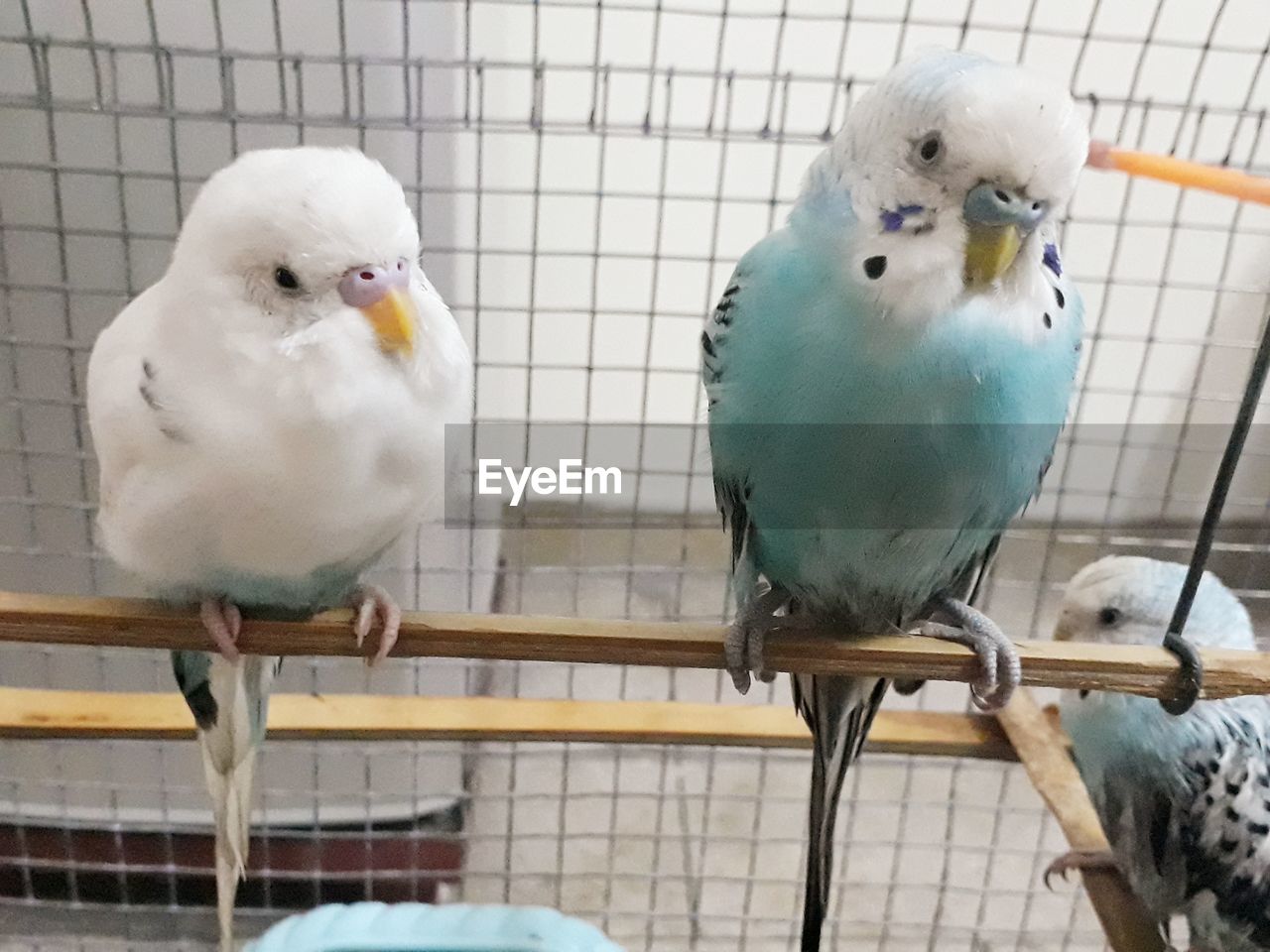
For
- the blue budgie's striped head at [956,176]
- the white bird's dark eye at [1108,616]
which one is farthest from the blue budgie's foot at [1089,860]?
the blue budgie's striped head at [956,176]

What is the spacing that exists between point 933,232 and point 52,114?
0.80 meters

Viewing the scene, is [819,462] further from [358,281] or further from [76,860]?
[76,860]

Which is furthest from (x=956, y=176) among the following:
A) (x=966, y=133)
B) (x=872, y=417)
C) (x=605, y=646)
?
(x=605, y=646)

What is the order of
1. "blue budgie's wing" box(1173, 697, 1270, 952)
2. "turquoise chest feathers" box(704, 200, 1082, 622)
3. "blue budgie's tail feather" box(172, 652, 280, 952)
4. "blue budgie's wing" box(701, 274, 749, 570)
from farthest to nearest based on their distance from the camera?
"blue budgie's wing" box(1173, 697, 1270, 952) < "blue budgie's tail feather" box(172, 652, 280, 952) < "blue budgie's wing" box(701, 274, 749, 570) < "turquoise chest feathers" box(704, 200, 1082, 622)

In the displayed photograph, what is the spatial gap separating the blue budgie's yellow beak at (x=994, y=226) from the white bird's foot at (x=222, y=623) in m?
0.50

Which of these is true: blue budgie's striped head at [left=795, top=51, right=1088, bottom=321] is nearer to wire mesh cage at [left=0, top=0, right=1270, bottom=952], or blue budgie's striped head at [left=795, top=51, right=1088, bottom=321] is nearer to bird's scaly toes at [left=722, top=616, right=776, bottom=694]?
bird's scaly toes at [left=722, top=616, right=776, bottom=694]

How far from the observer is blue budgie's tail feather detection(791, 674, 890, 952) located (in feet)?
2.62

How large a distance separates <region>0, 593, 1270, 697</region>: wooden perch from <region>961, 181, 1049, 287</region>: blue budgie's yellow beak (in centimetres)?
25

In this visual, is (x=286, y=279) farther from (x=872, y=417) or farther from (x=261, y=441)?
(x=872, y=417)

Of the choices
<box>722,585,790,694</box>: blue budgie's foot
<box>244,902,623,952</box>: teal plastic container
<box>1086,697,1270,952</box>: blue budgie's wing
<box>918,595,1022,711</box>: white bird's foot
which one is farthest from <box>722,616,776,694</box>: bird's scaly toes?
<box>1086,697,1270,952</box>: blue budgie's wing

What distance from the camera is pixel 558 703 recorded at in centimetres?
111

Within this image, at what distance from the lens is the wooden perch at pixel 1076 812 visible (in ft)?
3.15

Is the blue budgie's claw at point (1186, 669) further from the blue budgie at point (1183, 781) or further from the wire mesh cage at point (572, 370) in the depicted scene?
the wire mesh cage at point (572, 370)

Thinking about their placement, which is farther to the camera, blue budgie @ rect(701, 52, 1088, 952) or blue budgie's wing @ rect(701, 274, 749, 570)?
blue budgie's wing @ rect(701, 274, 749, 570)
